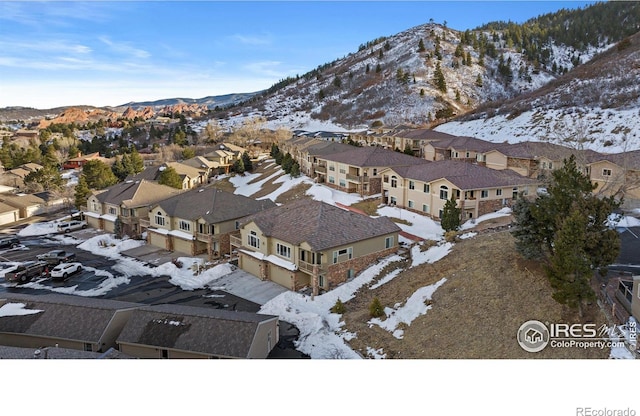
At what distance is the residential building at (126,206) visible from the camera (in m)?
37.5

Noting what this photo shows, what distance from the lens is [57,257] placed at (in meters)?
30.1

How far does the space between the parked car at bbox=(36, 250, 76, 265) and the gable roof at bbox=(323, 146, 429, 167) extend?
969 inches

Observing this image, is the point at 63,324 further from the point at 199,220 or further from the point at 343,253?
the point at 199,220

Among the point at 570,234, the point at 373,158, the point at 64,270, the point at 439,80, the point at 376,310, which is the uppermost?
the point at 439,80

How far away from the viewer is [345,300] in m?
22.1

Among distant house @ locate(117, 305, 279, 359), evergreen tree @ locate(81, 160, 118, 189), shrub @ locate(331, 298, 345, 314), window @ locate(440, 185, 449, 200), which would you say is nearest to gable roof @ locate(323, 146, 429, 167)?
window @ locate(440, 185, 449, 200)

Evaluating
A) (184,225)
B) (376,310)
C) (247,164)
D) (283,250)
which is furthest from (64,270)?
(247,164)

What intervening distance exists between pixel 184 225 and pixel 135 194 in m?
8.94

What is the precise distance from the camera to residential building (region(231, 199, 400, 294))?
23.5 metres

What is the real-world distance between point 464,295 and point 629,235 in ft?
42.1

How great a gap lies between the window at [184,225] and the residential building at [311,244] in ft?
17.9

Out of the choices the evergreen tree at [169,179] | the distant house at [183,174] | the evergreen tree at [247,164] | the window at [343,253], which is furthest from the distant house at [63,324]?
the evergreen tree at [247,164]

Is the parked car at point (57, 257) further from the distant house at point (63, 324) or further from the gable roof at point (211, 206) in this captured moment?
the distant house at point (63, 324)

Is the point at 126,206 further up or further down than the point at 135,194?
further down
